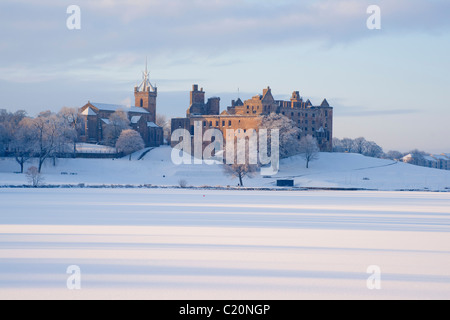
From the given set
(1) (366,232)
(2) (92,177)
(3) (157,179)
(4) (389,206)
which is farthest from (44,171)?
(1) (366,232)

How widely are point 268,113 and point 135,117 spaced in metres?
27.6

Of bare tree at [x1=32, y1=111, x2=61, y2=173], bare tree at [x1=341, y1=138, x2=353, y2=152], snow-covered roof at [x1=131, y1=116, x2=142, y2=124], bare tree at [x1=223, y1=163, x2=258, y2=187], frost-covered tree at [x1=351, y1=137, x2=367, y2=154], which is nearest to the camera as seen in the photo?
bare tree at [x1=223, y1=163, x2=258, y2=187]

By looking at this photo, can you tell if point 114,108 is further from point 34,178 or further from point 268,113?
point 34,178

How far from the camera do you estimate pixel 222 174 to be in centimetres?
7725

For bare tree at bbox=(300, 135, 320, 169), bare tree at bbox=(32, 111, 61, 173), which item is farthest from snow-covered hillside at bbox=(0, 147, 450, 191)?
bare tree at bbox=(32, 111, 61, 173)

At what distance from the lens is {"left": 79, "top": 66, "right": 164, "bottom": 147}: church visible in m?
109

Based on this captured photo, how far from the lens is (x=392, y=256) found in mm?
18109

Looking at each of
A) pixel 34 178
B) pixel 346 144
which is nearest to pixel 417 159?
pixel 346 144

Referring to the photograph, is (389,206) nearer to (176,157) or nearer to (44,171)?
(44,171)

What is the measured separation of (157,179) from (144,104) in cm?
5498

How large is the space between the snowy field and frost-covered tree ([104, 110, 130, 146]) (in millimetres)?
74320

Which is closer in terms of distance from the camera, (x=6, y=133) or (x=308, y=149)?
(x=6, y=133)

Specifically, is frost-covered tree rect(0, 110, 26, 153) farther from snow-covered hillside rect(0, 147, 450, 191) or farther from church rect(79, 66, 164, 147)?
church rect(79, 66, 164, 147)

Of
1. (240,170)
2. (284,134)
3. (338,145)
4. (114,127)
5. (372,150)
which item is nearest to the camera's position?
(240,170)
